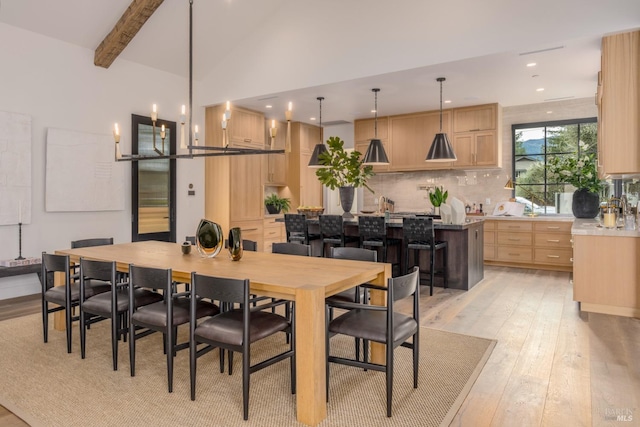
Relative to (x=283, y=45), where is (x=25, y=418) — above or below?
below

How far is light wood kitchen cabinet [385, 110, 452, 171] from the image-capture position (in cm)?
754

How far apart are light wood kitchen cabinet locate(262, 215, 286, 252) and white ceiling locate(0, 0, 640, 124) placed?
2.06 m

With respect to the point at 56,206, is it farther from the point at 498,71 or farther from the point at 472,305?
the point at 498,71

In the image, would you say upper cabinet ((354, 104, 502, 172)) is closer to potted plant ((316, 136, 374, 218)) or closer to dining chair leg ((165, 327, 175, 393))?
potted plant ((316, 136, 374, 218))

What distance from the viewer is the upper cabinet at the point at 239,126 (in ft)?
23.1

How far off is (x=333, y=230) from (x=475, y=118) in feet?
11.2

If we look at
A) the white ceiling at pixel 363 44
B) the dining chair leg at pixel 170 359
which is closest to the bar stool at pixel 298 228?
the white ceiling at pixel 363 44

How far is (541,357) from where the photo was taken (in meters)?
3.08

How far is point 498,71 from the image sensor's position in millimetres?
5254

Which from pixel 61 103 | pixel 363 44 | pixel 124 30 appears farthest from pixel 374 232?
pixel 61 103

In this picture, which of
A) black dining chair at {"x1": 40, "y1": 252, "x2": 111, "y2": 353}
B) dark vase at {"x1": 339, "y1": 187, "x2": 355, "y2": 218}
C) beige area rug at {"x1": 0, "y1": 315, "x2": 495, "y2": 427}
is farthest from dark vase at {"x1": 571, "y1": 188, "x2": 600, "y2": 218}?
black dining chair at {"x1": 40, "y1": 252, "x2": 111, "y2": 353}

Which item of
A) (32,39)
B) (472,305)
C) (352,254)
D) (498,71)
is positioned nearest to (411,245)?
(472,305)

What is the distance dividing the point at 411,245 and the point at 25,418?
402cm

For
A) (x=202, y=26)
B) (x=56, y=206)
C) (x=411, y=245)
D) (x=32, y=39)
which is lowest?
(x=411, y=245)
